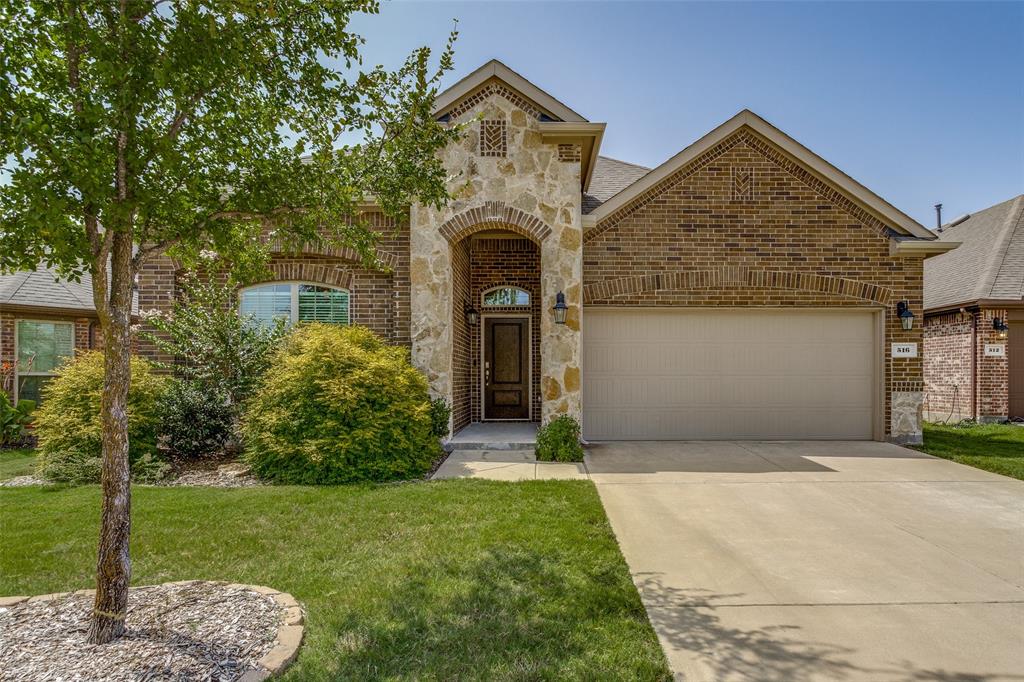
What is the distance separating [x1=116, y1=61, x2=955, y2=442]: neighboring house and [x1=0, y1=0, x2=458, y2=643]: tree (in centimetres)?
491

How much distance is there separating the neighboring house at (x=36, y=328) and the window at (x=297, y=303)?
12.6 feet

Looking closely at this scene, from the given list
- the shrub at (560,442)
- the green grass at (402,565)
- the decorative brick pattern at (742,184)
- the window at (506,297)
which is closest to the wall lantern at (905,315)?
the decorative brick pattern at (742,184)

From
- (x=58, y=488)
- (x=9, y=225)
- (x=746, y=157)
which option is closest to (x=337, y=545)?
(x=9, y=225)

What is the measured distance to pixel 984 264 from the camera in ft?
42.2

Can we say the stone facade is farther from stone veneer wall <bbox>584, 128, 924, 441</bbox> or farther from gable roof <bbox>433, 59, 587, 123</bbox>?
gable roof <bbox>433, 59, 587, 123</bbox>

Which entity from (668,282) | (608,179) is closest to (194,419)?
(668,282)

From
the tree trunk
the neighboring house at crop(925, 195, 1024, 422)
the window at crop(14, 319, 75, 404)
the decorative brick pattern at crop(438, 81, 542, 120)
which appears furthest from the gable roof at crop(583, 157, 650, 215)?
the window at crop(14, 319, 75, 404)

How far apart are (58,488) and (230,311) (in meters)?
2.85

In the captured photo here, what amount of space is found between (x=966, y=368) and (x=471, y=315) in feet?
36.0

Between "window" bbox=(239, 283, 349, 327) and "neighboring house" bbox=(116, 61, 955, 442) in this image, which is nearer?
"neighboring house" bbox=(116, 61, 955, 442)

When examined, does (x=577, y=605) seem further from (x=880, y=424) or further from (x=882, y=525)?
(x=880, y=424)

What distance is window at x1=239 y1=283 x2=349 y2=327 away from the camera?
8.93 m

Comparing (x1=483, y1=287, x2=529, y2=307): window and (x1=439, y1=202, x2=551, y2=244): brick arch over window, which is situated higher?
(x1=439, y1=202, x2=551, y2=244): brick arch over window

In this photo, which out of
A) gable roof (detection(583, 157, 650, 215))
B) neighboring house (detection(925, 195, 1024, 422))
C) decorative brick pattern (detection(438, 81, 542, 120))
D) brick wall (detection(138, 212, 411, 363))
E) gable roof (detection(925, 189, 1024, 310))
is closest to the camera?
decorative brick pattern (detection(438, 81, 542, 120))
